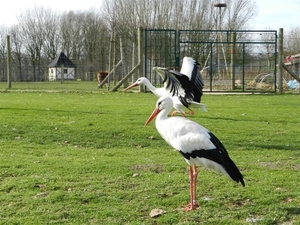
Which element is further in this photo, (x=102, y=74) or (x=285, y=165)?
(x=102, y=74)

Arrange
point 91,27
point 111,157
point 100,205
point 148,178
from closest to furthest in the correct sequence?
point 100,205
point 148,178
point 111,157
point 91,27

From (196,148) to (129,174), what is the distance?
158cm

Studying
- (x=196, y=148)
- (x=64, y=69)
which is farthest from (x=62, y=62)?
(x=196, y=148)

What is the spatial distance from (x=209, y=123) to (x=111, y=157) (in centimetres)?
361

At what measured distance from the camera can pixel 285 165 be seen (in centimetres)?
676

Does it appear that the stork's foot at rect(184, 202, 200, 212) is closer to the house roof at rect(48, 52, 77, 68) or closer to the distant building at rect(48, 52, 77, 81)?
the distant building at rect(48, 52, 77, 81)

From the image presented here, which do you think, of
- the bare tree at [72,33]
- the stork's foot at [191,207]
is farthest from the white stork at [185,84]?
the bare tree at [72,33]

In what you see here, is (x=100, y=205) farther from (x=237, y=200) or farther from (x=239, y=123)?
(x=239, y=123)

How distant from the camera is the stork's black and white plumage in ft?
15.5

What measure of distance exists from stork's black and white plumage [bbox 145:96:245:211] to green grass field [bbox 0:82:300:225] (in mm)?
386

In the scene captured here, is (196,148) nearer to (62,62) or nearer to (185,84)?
(185,84)

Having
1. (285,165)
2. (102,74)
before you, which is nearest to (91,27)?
(102,74)

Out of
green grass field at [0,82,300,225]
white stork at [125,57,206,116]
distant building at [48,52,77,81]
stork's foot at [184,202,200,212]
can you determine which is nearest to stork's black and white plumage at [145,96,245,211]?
stork's foot at [184,202,200,212]

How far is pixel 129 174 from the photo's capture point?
20.2 feet
